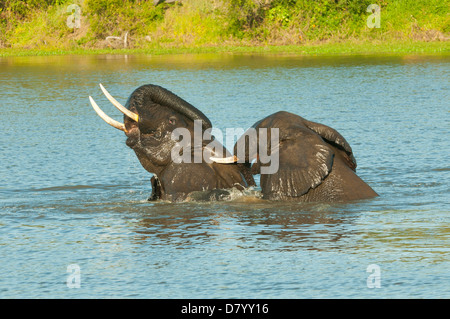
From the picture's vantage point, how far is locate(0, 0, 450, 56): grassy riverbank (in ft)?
114

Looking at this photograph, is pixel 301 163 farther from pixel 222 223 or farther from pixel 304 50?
pixel 304 50

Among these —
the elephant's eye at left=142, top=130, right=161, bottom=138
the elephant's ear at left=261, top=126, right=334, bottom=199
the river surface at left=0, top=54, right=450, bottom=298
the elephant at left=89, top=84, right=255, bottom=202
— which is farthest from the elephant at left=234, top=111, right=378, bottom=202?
the elephant's eye at left=142, top=130, right=161, bottom=138

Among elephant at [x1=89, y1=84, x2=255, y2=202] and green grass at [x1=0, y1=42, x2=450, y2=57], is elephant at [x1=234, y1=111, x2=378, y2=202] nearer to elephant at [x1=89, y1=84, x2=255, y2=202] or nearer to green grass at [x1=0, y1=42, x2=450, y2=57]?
elephant at [x1=89, y1=84, x2=255, y2=202]

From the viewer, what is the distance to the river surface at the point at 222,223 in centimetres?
671

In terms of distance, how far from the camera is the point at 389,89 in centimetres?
2080

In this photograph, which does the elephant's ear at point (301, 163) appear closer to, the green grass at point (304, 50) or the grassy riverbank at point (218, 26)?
the green grass at point (304, 50)

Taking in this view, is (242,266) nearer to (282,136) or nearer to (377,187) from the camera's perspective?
(282,136)

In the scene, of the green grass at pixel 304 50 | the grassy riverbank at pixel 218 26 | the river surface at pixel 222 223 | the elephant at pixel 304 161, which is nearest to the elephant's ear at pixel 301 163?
the elephant at pixel 304 161

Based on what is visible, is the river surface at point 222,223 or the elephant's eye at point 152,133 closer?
the river surface at point 222,223

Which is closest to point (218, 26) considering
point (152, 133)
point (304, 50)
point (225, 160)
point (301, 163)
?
point (304, 50)

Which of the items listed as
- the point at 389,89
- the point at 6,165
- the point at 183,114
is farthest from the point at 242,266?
the point at 389,89

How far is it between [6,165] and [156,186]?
3.75 m

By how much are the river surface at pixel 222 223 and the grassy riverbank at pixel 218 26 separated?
645 inches

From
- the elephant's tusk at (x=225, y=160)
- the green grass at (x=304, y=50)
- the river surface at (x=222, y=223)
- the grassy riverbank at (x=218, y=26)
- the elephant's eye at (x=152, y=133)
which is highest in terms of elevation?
the grassy riverbank at (x=218, y=26)
